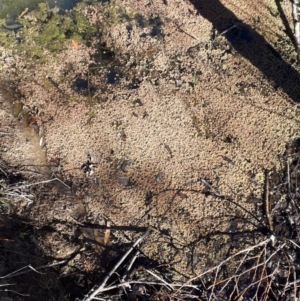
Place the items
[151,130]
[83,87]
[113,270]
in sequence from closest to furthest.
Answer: [113,270] → [151,130] → [83,87]

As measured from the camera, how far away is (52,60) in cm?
320

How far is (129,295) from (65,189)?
29.8 inches

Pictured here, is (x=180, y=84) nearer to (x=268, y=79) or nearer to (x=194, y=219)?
(x=268, y=79)

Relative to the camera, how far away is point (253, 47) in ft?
10.4

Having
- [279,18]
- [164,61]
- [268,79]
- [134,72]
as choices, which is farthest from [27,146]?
[279,18]

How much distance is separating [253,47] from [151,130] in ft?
3.03

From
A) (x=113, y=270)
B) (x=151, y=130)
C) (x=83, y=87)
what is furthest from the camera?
(x=83, y=87)

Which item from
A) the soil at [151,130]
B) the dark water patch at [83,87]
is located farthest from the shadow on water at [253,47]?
the dark water patch at [83,87]

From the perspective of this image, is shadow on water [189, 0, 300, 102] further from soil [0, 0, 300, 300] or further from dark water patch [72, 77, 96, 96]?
dark water patch [72, 77, 96, 96]

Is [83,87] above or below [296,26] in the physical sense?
below

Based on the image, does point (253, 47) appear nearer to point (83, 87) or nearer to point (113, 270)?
point (83, 87)

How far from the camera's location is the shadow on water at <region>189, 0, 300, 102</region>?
310 centimetres

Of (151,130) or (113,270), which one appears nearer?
(113,270)

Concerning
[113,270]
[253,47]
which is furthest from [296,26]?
[113,270]
